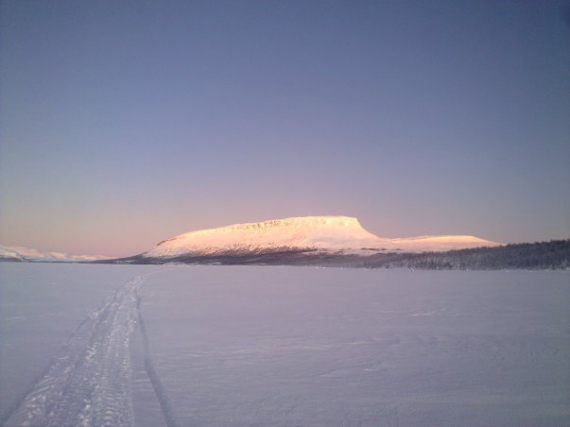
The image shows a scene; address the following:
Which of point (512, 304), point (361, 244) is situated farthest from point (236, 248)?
point (512, 304)

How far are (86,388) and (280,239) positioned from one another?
12387 cm

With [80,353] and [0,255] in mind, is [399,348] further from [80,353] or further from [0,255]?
[0,255]

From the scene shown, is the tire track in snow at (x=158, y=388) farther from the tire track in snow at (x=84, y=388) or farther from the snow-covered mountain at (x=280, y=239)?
the snow-covered mountain at (x=280, y=239)

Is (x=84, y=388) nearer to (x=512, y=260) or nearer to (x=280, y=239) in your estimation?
(x=512, y=260)

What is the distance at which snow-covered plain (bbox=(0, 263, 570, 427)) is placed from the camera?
431cm

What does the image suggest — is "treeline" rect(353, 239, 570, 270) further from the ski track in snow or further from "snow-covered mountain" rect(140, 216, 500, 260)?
"snow-covered mountain" rect(140, 216, 500, 260)

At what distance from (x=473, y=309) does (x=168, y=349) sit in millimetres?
8575

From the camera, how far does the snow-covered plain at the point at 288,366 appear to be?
14.1ft

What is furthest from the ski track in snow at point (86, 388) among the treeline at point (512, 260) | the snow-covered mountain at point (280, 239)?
the snow-covered mountain at point (280, 239)

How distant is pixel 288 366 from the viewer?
6.11m

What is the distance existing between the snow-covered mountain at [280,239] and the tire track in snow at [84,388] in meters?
90.5

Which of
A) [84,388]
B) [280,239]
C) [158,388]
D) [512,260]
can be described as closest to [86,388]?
[84,388]

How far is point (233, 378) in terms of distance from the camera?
18.2ft

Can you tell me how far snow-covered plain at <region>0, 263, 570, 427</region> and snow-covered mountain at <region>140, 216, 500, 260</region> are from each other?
287 ft
